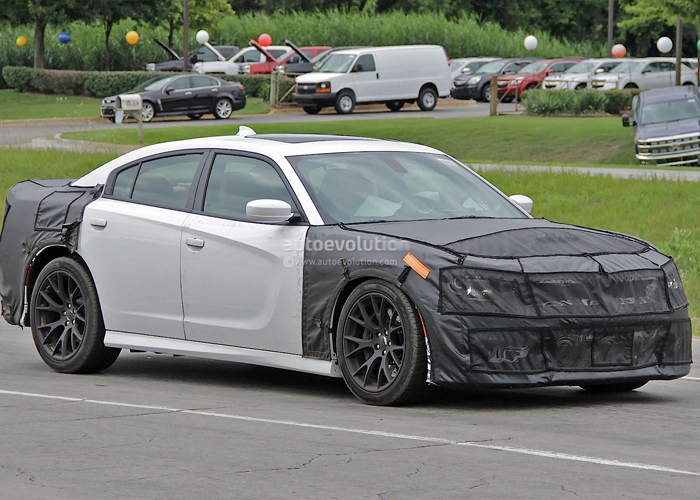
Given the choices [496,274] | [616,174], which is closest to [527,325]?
[496,274]

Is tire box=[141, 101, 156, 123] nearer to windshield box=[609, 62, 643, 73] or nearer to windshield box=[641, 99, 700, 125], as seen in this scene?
windshield box=[641, 99, 700, 125]

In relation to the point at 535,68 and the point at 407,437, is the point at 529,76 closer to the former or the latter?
the point at 535,68

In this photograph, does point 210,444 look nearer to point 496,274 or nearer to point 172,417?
point 172,417

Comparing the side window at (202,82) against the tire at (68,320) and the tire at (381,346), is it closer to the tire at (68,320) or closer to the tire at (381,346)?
the tire at (68,320)

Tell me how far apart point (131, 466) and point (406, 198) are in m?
2.86

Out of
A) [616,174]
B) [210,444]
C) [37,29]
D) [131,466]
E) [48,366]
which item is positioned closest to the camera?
[131,466]

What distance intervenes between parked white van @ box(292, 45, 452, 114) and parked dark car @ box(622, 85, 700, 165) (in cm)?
1442

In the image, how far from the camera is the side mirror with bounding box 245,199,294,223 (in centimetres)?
755

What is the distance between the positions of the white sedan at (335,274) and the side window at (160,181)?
0.4 inches

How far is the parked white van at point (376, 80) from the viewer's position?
43.5 metres

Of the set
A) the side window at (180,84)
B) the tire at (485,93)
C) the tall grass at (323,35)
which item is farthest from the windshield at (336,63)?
the tall grass at (323,35)

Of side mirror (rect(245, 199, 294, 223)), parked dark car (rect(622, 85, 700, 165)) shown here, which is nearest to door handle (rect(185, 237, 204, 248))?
side mirror (rect(245, 199, 294, 223))

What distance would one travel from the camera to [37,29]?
5197cm

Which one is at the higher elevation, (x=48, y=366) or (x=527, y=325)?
(x=527, y=325)
